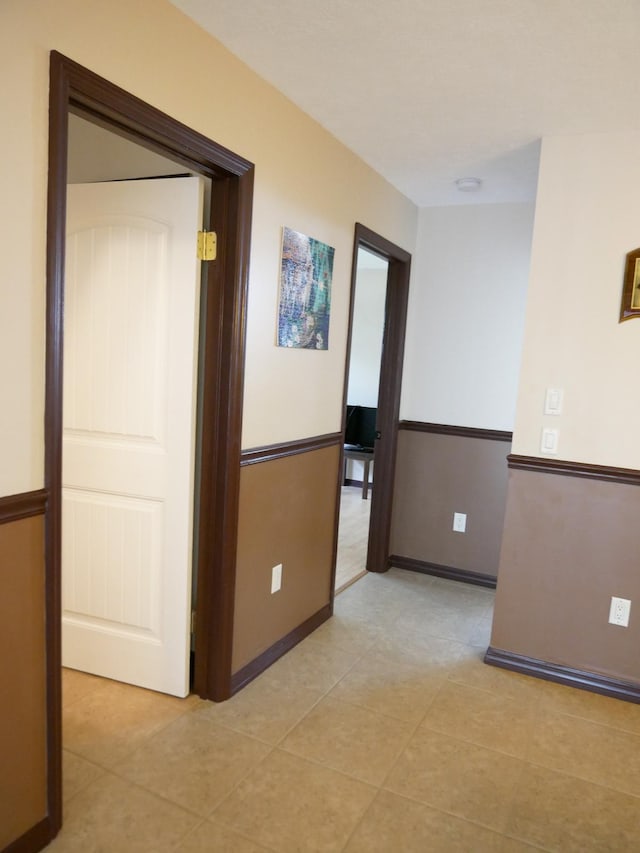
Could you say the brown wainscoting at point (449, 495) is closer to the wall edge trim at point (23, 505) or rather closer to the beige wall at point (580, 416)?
the beige wall at point (580, 416)

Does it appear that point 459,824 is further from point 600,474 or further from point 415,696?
point 600,474

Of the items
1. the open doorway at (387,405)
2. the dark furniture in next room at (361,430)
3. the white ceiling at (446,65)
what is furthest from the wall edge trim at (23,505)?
the dark furniture in next room at (361,430)

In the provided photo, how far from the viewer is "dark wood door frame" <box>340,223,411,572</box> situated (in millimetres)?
3742

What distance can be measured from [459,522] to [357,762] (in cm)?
199

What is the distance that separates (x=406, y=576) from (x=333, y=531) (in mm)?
958

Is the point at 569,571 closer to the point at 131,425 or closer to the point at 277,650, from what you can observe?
the point at 277,650

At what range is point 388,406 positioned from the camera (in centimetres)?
381

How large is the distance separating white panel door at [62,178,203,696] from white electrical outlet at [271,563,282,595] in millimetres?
422

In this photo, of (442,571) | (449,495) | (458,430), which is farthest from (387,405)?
(442,571)

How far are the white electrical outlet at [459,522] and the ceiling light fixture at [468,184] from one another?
1.89 metres

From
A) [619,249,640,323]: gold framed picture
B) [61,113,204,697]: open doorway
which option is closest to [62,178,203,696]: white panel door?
[61,113,204,697]: open doorway

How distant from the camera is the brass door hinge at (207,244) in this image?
2180 millimetres

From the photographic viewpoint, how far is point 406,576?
3.88m

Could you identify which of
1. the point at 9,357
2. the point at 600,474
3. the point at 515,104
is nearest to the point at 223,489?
the point at 9,357
